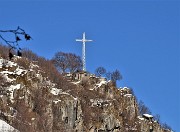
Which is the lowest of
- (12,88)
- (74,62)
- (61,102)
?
(61,102)

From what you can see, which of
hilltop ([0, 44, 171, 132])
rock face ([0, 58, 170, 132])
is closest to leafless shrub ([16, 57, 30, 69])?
hilltop ([0, 44, 171, 132])

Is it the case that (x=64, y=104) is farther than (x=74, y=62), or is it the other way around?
(x=74, y=62)

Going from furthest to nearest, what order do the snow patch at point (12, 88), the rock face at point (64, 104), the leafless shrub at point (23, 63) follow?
the leafless shrub at point (23, 63), the snow patch at point (12, 88), the rock face at point (64, 104)

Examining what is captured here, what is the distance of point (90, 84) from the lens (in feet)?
266

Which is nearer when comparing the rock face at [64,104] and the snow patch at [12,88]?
the rock face at [64,104]

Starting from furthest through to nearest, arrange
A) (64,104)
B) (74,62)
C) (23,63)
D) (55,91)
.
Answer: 1. (74,62)
2. (23,63)
3. (55,91)
4. (64,104)

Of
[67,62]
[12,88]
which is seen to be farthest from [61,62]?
[12,88]

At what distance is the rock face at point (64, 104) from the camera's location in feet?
200

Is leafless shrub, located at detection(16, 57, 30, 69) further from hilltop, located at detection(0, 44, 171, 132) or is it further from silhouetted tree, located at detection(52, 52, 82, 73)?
silhouetted tree, located at detection(52, 52, 82, 73)

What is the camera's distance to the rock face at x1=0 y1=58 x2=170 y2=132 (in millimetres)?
61072

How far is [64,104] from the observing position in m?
68.4

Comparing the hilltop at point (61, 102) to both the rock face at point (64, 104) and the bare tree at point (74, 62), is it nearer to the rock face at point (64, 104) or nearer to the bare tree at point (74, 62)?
the rock face at point (64, 104)

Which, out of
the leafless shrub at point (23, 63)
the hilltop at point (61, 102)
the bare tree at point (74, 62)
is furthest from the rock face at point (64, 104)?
the bare tree at point (74, 62)

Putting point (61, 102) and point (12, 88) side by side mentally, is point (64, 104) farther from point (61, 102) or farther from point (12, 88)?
point (12, 88)
